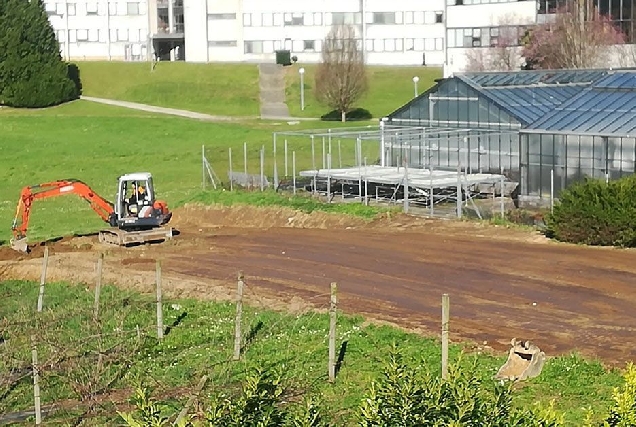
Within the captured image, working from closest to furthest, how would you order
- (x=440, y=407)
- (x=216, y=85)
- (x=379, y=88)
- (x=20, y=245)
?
(x=440, y=407)
(x=20, y=245)
(x=379, y=88)
(x=216, y=85)

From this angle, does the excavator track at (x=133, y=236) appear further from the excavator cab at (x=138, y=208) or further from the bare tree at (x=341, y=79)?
the bare tree at (x=341, y=79)

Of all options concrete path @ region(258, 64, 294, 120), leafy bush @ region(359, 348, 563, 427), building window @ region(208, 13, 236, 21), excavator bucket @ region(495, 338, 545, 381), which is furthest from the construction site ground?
building window @ region(208, 13, 236, 21)

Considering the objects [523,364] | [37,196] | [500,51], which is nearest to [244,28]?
[500,51]

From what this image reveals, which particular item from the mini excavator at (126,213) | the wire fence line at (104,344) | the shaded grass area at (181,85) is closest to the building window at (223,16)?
the shaded grass area at (181,85)

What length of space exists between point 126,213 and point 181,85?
50227mm

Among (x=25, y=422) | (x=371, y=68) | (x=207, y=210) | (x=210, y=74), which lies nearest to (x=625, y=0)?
(x=371, y=68)

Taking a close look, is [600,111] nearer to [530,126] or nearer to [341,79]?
[530,126]

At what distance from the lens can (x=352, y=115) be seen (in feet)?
248

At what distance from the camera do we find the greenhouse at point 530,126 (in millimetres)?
37594

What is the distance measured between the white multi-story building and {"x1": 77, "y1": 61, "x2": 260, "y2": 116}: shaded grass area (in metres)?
6.79

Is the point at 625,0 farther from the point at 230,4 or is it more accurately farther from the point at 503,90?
the point at 230,4

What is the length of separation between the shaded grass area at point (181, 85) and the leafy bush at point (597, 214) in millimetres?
46526

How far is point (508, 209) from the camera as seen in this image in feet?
129

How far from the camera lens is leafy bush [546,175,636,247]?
31.8m
